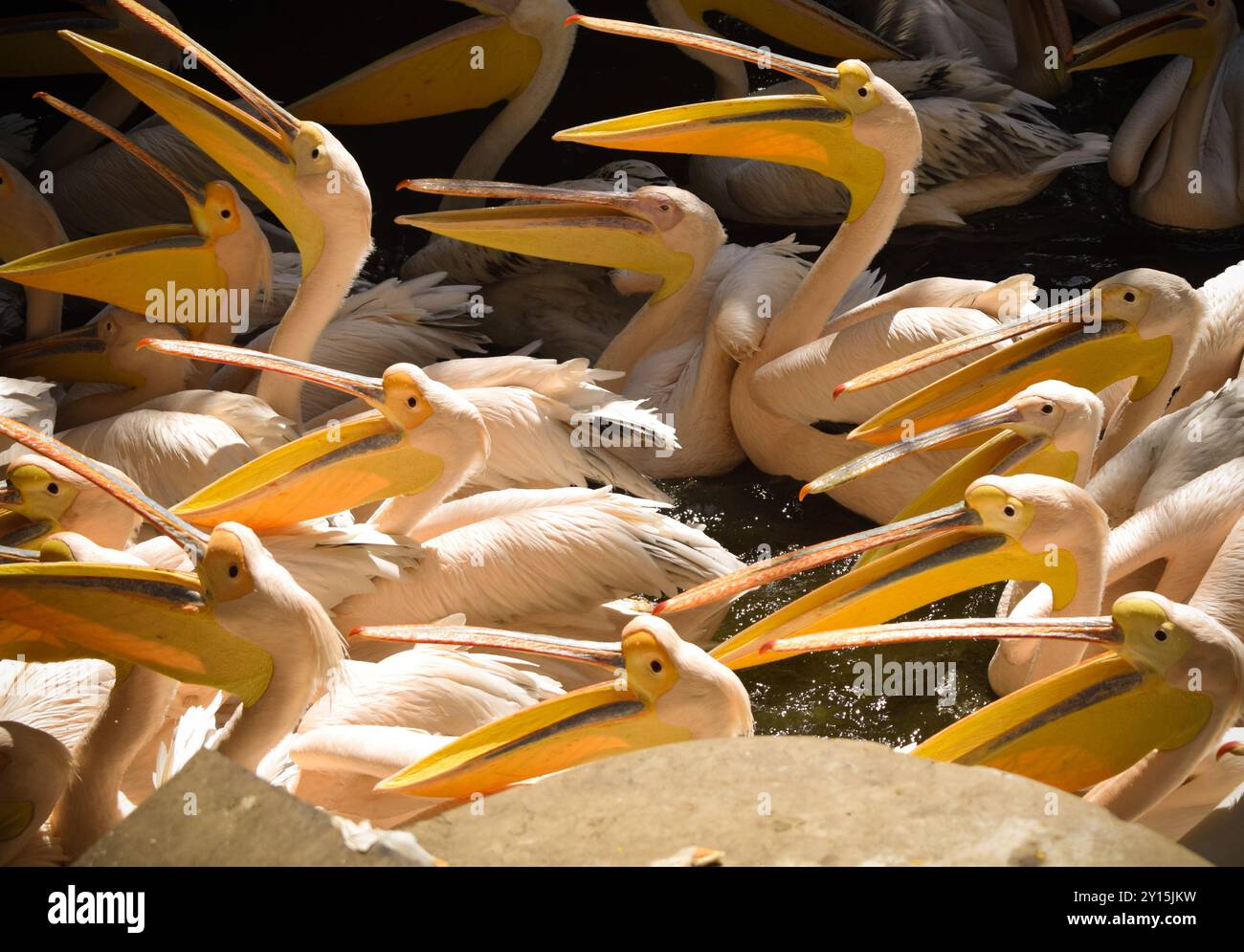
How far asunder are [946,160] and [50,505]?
2.96 m

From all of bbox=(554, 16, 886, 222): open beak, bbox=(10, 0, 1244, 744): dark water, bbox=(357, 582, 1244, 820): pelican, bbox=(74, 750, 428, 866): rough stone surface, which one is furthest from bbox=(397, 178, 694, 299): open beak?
bbox=(74, 750, 428, 866): rough stone surface

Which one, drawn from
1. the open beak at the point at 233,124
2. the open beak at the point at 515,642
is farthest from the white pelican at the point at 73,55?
the open beak at the point at 515,642

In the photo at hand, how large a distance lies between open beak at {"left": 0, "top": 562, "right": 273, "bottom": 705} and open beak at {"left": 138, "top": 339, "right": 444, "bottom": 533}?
64cm

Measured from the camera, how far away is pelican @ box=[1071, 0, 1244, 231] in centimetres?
464

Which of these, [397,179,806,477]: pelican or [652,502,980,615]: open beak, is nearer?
[652,502,980,615]: open beak

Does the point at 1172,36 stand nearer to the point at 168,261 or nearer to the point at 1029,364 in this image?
the point at 1029,364

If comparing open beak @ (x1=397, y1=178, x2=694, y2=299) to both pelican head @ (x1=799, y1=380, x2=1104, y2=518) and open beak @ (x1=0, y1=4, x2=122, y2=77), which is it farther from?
open beak @ (x1=0, y1=4, x2=122, y2=77)

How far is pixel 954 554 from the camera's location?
8.45 ft

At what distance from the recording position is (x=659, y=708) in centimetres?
226

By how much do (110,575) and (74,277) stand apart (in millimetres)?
1528

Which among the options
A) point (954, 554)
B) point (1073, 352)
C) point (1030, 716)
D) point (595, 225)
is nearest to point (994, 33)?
point (595, 225)

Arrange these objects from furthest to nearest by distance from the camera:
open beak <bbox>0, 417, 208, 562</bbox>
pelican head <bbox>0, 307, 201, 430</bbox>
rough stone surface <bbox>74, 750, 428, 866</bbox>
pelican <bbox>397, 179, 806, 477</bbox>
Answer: pelican <bbox>397, 179, 806, 477</bbox>
pelican head <bbox>0, 307, 201, 430</bbox>
open beak <bbox>0, 417, 208, 562</bbox>
rough stone surface <bbox>74, 750, 428, 866</bbox>

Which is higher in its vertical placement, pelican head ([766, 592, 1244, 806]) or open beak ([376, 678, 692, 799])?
pelican head ([766, 592, 1244, 806])

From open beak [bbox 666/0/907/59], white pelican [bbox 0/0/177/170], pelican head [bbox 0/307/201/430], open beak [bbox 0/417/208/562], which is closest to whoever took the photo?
open beak [bbox 0/417/208/562]
